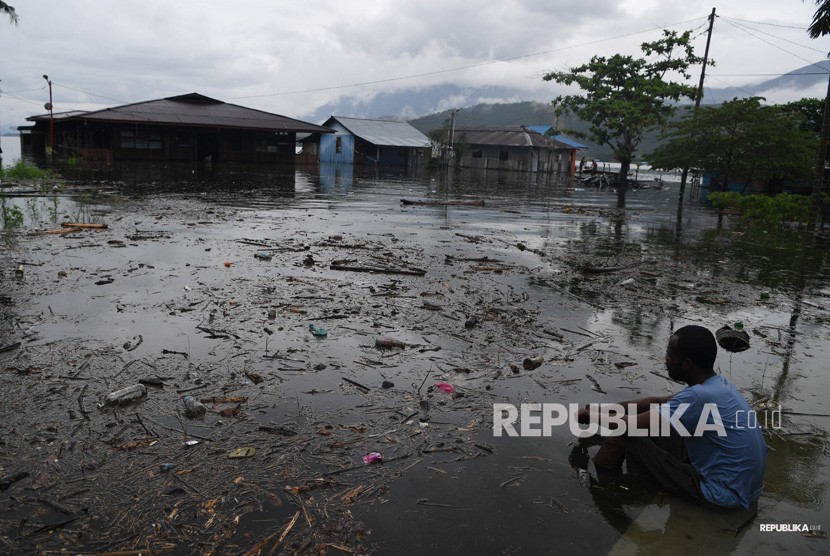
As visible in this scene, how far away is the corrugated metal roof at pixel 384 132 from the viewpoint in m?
51.0

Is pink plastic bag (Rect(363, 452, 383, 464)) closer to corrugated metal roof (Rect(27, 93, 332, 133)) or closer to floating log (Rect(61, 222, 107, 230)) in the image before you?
floating log (Rect(61, 222, 107, 230))

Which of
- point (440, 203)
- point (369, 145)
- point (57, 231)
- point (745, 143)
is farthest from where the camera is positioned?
point (369, 145)

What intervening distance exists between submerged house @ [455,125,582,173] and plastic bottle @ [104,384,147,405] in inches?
2116

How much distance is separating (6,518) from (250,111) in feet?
146

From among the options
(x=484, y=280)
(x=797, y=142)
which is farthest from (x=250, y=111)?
(x=484, y=280)

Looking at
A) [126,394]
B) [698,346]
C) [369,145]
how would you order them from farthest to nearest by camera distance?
[369,145]
[126,394]
[698,346]

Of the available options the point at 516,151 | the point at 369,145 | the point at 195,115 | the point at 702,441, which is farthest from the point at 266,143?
the point at 702,441

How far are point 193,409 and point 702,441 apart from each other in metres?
3.30

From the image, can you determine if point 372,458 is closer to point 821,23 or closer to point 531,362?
point 531,362

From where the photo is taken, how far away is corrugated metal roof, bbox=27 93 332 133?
36.8m

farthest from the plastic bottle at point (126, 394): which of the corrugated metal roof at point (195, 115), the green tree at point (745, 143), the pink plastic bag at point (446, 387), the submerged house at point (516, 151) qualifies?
the submerged house at point (516, 151)

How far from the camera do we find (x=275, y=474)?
3461mm

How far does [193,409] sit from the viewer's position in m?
4.11

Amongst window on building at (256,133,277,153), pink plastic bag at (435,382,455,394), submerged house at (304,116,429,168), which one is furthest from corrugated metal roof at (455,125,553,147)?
pink plastic bag at (435,382,455,394)
